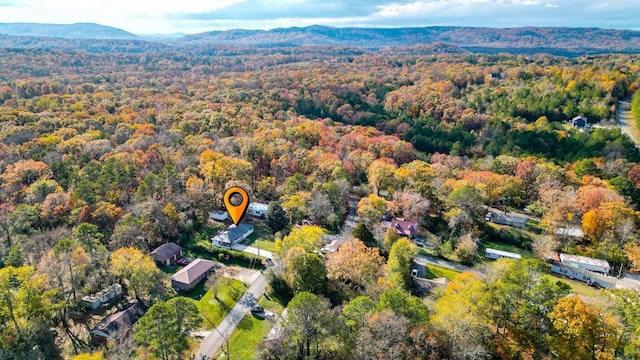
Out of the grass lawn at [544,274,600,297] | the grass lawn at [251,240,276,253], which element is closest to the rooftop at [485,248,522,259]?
the grass lawn at [544,274,600,297]

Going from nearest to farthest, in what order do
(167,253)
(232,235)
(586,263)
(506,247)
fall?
1. (167,253)
2. (586,263)
3. (232,235)
4. (506,247)

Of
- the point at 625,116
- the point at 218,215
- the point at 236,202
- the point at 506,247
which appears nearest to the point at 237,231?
the point at 236,202

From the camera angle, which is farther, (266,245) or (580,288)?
(266,245)

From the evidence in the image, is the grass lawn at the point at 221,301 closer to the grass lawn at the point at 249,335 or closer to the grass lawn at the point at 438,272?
the grass lawn at the point at 249,335

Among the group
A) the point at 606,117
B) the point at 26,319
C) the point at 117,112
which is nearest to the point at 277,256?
the point at 26,319

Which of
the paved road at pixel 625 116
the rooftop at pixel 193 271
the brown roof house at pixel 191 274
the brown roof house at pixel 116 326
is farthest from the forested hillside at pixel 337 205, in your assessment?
the paved road at pixel 625 116

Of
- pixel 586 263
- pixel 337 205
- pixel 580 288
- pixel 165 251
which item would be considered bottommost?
pixel 580 288

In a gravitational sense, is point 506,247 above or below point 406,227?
below

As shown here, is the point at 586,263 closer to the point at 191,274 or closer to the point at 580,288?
the point at 580,288
